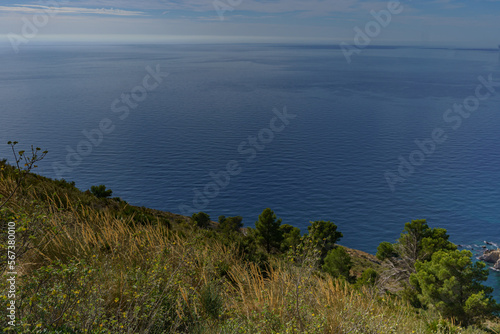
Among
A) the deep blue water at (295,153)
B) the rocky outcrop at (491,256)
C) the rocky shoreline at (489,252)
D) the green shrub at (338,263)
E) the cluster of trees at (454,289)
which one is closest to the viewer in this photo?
the cluster of trees at (454,289)

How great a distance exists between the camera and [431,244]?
30.8m

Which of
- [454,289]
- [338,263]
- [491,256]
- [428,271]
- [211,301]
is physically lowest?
[211,301]

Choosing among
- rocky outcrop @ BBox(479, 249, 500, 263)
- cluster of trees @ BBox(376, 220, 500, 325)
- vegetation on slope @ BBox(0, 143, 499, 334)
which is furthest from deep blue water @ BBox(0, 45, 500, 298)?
vegetation on slope @ BBox(0, 143, 499, 334)

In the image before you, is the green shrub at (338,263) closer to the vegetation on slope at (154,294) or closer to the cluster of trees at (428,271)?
the cluster of trees at (428,271)

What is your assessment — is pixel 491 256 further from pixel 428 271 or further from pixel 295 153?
pixel 295 153

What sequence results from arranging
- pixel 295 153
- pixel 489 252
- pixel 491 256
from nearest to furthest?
1. pixel 491 256
2. pixel 489 252
3. pixel 295 153

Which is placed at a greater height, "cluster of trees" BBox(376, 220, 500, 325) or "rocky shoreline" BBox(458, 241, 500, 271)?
"rocky shoreline" BBox(458, 241, 500, 271)

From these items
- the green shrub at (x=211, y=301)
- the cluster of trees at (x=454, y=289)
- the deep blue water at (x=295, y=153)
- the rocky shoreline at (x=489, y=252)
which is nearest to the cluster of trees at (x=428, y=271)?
the cluster of trees at (x=454, y=289)

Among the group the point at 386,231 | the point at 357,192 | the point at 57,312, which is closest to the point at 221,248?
the point at 57,312

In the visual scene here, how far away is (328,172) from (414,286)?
54284 mm

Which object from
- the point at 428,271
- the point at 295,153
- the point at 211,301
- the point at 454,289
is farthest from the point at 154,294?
the point at 295,153

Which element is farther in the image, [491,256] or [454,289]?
[491,256]

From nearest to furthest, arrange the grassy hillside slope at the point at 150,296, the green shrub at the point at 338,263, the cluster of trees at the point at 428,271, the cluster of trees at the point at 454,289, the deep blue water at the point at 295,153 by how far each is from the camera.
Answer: the grassy hillside slope at the point at 150,296, the cluster of trees at the point at 454,289, the cluster of trees at the point at 428,271, the green shrub at the point at 338,263, the deep blue water at the point at 295,153

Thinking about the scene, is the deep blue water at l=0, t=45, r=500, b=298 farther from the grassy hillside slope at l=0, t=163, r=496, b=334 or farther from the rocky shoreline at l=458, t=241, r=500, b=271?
the grassy hillside slope at l=0, t=163, r=496, b=334
